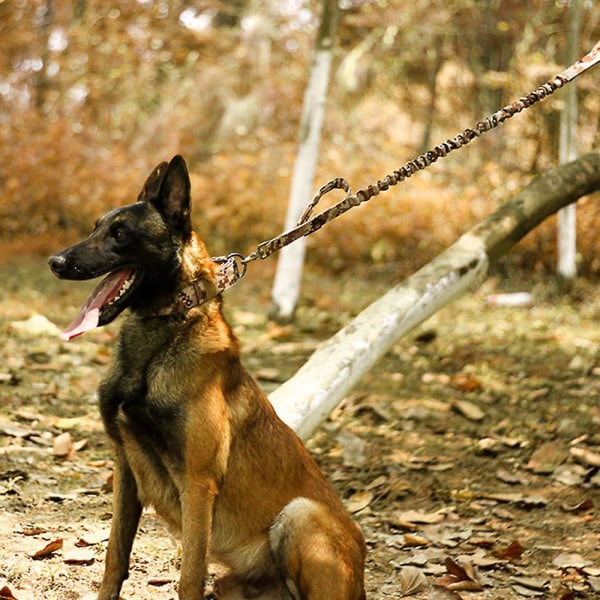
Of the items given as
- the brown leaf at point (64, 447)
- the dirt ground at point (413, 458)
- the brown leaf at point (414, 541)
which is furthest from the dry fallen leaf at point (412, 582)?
the brown leaf at point (64, 447)

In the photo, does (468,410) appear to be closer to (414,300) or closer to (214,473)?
(414,300)

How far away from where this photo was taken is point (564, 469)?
485 cm

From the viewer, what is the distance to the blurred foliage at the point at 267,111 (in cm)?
1145

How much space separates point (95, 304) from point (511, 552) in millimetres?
2344

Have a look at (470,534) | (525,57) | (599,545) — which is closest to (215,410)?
(470,534)

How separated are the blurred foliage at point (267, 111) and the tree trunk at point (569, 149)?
0.74 metres

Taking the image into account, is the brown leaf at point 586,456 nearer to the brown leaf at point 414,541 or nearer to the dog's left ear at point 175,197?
the brown leaf at point 414,541

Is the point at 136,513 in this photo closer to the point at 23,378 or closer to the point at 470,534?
the point at 470,534

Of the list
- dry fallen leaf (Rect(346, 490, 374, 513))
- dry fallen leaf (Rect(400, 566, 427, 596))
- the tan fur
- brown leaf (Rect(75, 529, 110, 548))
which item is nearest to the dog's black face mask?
the tan fur

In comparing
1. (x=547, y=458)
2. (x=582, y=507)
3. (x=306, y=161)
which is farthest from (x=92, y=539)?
(x=306, y=161)

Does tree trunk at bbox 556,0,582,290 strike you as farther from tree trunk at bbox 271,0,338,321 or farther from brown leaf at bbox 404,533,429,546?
brown leaf at bbox 404,533,429,546

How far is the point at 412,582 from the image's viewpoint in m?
3.55

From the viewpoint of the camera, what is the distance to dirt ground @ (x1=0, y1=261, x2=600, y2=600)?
3.62 meters

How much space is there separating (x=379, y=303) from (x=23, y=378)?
2.73 metres
